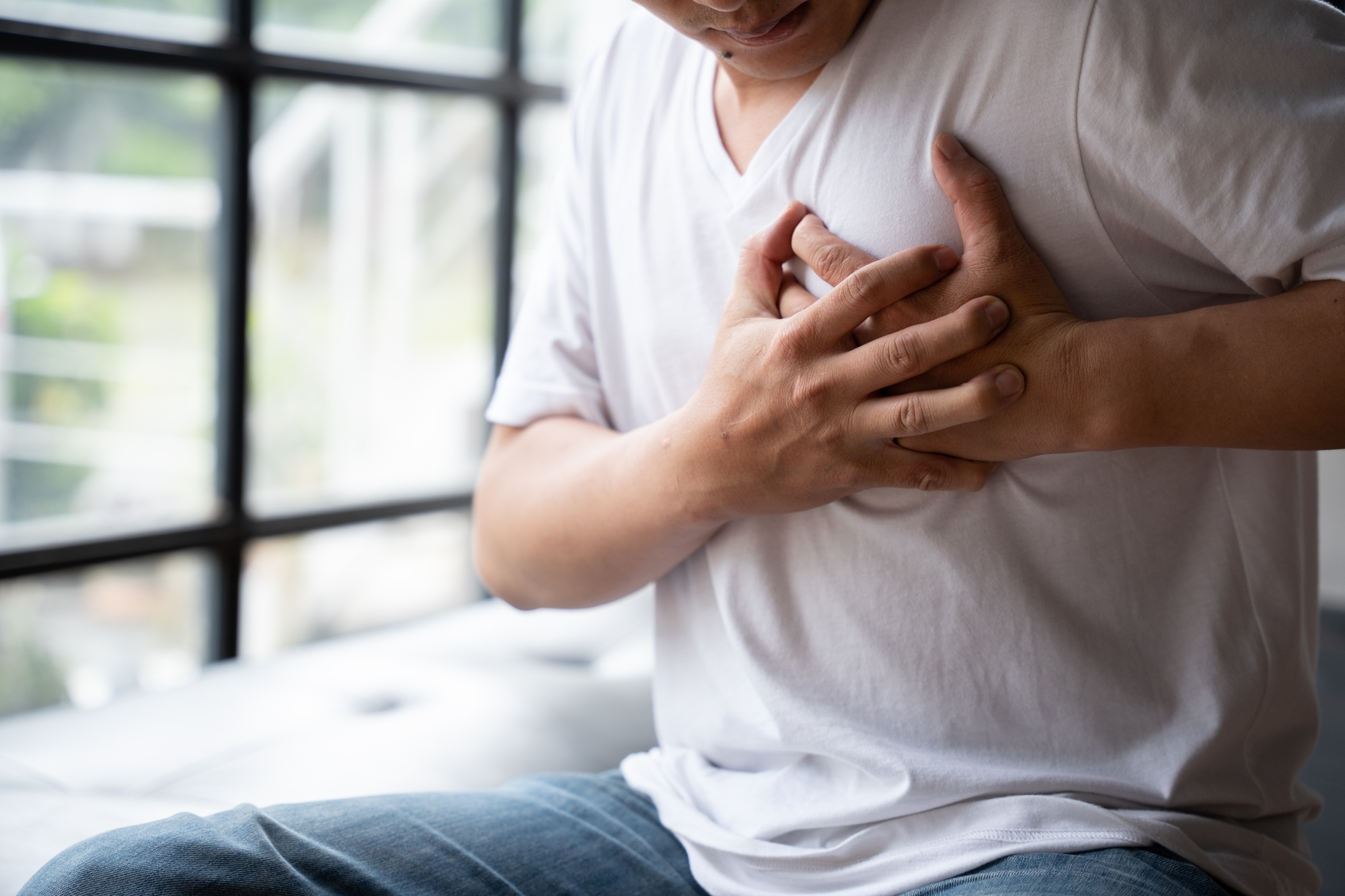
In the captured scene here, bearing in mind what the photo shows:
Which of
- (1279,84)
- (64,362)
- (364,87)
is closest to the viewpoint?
(1279,84)

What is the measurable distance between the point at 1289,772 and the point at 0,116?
7.78 feet

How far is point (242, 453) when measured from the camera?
2.48 meters

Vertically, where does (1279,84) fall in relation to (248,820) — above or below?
above

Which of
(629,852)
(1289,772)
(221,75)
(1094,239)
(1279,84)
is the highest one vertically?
(221,75)

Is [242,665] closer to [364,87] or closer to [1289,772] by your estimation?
[364,87]

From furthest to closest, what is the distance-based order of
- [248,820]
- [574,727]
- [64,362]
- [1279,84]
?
[64,362] < [574,727] < [248,820] < [1279,84]

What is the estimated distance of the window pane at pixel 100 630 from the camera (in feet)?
7.39

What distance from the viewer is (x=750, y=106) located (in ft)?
3.41

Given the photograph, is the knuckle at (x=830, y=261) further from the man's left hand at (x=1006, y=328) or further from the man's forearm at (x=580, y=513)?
the man's forearm at (x=580, y=513)

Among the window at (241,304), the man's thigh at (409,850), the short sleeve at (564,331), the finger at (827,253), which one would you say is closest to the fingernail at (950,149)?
the finger at (827,253)

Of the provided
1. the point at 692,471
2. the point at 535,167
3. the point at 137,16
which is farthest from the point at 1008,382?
the point at 535,167

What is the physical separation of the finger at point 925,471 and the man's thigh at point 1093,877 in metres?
0.30

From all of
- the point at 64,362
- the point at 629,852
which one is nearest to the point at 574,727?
the point at 629,852

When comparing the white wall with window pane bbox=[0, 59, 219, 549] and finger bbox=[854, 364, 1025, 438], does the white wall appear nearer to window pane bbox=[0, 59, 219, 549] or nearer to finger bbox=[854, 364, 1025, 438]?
finger bbox=[854, 364, 1025, 438]
